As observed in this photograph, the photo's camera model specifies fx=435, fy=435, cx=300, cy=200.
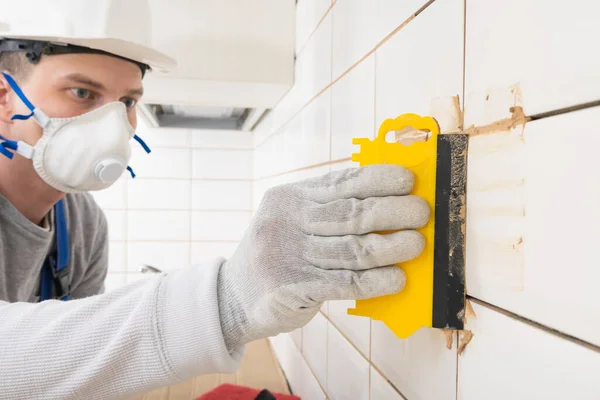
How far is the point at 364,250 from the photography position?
376mm

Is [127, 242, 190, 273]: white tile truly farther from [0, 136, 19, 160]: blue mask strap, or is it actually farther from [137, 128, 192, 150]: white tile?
[0, 136, 19, 160]: blue mask strap

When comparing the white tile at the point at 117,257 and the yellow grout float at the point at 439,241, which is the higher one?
the yellow grout float at the point at 439,241

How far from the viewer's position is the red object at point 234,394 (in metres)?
0.90

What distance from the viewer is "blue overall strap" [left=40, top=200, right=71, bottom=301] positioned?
101 cm

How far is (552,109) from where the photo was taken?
0.28 m

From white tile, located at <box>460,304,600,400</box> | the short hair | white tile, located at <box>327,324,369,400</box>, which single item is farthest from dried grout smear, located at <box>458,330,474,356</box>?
the short hair

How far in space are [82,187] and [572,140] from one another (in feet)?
2.74

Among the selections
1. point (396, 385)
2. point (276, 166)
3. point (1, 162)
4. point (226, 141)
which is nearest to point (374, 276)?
point (396, 385)

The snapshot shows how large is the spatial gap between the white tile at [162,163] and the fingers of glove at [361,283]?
5.53 feet

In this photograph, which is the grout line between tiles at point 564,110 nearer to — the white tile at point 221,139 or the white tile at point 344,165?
the white tile at point 344,165

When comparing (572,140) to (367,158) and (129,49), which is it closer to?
(367,158)

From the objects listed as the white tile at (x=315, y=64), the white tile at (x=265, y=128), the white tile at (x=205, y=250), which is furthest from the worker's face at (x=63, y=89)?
the white tile at (x=205, y=250)

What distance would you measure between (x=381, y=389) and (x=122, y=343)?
32 centimetres

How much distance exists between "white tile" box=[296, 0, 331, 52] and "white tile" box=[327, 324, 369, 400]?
61 cm
